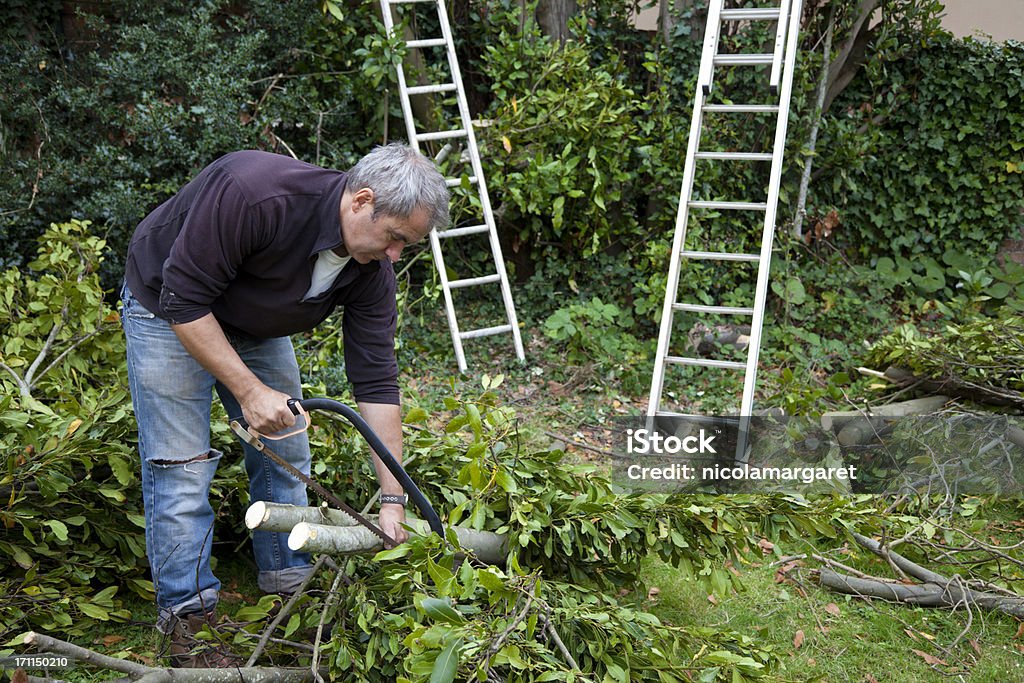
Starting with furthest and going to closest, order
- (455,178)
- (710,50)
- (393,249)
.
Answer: (455,178)
(710,50)
(393,249)

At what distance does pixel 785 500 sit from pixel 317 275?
167cm

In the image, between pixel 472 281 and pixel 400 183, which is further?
pixel 472 281

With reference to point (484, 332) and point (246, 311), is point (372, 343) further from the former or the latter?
point (484, 332)

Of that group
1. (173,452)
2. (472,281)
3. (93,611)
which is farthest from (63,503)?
(472,281)

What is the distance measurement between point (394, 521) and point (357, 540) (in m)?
0.20

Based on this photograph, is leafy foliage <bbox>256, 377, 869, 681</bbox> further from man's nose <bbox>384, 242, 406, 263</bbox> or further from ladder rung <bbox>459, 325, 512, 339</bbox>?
ladder rung <bbox>459, 325, 512, 339</bbox>

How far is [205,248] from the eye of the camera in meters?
2.23

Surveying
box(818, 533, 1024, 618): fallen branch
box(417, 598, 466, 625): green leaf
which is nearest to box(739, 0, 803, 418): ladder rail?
box(818, 533, 1024, 618): fallen branch

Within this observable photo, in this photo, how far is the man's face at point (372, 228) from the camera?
7.48ft

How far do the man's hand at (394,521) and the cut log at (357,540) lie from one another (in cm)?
4

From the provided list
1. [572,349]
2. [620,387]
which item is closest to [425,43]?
[572,349]

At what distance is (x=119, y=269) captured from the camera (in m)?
5.30

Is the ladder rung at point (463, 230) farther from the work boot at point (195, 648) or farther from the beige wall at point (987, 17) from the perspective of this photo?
the work boot at point (195, 648)

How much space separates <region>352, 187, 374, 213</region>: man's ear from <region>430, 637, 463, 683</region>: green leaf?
1152 mm
